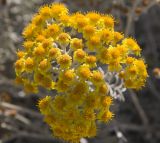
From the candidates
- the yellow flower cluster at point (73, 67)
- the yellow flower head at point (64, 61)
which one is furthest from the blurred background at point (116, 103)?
the yellow flower head at point (64, 61)

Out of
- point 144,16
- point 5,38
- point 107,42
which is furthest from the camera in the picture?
point 144,16

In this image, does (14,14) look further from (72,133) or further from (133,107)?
(72,133)

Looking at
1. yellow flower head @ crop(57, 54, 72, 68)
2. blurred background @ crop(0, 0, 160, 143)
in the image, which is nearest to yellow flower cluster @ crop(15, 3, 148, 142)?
yellow flower head @ crop(57, 54, 72, 68)

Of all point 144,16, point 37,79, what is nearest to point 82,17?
point 37,79

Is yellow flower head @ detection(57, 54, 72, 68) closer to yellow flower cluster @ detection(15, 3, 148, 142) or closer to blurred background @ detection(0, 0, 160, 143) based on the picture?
yellow flower cluster @ detection(15, 3, 148, 142)

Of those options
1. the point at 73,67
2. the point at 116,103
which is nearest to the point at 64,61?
the point at 73,67

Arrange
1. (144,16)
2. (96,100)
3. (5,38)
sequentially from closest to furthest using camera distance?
1. (96,100)
2. (5,38)
3. (144,16)

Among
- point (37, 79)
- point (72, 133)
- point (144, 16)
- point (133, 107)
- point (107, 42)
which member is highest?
point (144, 16)

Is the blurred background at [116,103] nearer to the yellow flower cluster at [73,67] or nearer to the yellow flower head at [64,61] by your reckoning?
the yellow flower cluster at [73,67]
